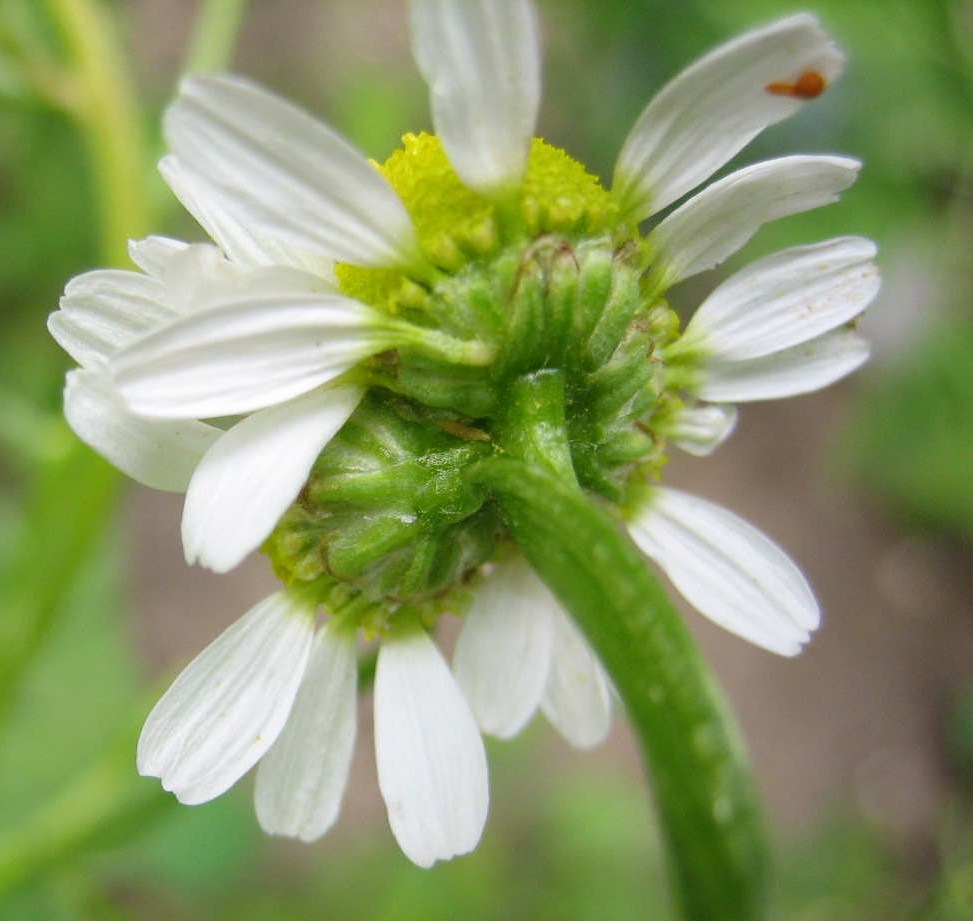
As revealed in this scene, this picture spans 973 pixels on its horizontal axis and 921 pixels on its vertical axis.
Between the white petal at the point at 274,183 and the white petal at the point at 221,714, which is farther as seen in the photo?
the white petal at the point at 221,714

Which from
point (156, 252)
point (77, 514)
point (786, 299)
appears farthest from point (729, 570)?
point (77, 514)

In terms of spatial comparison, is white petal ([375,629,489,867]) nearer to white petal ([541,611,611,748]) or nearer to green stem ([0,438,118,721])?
white petal ([541,611,611,748])

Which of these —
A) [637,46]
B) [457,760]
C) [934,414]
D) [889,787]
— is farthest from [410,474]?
[889,787]

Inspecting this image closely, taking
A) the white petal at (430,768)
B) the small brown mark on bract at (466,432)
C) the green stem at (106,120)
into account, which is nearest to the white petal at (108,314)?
the small brown mark on bract at (466,432)

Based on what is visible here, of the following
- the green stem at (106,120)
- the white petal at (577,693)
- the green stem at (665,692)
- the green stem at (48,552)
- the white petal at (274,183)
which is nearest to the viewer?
the green stem at (665,692)

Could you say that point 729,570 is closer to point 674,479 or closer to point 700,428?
point 700,428

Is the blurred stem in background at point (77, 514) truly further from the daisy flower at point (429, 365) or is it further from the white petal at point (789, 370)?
the white petal at point (789, 370)

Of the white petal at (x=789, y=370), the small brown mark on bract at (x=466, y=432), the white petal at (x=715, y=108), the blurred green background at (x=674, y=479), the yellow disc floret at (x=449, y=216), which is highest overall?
the white petal at (x=715, y=108)

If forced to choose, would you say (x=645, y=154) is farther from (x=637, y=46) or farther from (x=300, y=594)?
(x=637, y=46)
